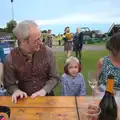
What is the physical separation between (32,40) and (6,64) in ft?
1.26

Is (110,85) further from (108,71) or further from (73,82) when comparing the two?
(73,82)

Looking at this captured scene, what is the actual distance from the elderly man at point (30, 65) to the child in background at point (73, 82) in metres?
0.69

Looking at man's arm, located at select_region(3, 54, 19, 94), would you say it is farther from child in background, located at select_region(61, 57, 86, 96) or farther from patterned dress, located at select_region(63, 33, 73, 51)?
patterned dress, located at select_region(63, 33, 73, 51)

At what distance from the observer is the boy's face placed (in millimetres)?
3455

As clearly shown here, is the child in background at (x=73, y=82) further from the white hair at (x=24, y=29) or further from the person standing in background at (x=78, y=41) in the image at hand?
the person standing in background at (x=78, y=41)

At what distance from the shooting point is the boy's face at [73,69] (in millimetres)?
3455

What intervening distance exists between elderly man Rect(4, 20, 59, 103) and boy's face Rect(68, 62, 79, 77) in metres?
0.72

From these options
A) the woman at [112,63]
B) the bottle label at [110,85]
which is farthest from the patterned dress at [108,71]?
the bottle label at [110,85]

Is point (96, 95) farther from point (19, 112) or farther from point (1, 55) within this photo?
point (1, 55)

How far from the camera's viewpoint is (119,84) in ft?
8.46

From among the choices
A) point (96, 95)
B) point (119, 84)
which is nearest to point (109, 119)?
point (96, 95)

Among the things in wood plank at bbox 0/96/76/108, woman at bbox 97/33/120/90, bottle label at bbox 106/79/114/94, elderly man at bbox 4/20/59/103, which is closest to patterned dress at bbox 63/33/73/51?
woman at bbox 97/33/120/90

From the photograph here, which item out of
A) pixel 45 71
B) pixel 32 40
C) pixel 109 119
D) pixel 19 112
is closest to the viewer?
pixel 109 119

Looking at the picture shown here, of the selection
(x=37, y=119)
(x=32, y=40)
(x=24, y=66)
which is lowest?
(x=37, y=119)
